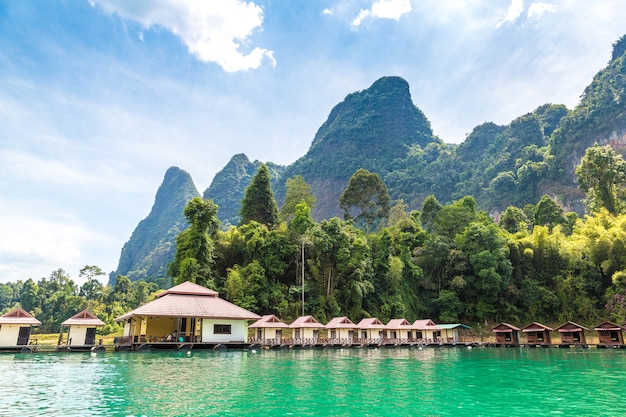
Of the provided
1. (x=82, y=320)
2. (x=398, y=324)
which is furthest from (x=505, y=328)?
(x=82, y=320)

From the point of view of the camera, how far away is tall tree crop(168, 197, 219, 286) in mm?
33906

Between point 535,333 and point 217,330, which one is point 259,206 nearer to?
point 217,330

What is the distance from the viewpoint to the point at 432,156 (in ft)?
353

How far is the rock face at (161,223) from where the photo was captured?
146 metres

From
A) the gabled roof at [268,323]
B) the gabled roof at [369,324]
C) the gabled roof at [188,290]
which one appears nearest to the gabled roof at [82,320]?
the gabled roof at [188,290]

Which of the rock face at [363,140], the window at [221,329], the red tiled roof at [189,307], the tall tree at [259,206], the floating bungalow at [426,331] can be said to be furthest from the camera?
the rock face at [363,140]

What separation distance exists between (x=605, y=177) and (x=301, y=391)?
47.0 m

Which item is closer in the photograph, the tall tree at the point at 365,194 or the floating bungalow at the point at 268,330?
the floating bungalow at the point at 268,330

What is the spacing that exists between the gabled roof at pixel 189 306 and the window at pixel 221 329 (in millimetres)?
1055

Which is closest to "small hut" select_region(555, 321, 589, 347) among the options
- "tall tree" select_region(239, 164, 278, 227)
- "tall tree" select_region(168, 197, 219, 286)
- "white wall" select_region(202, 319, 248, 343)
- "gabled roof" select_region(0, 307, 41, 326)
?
"white wall" select_region(202, 319, 248, 343)

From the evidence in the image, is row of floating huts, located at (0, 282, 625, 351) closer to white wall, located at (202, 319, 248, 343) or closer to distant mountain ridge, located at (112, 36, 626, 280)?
white wall, located at (202, 319, 248, 343)

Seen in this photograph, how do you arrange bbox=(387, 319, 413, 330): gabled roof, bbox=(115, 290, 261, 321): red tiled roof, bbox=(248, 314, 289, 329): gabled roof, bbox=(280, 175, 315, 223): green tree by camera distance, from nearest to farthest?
1. bbox=(115, 290, 261, 321): red tiled roof
2. bbox=(248, 314, 289, 329): gabled roof
3. bbox=(387, 319, 413, 330): gabled roof
4. bbox=(280, 175, 315, 223): green tree

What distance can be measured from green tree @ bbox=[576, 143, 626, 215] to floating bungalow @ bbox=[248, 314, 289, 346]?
38335 millimetres

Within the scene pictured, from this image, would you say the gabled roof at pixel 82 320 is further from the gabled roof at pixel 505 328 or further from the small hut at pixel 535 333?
the small hut at pixel 535 333
